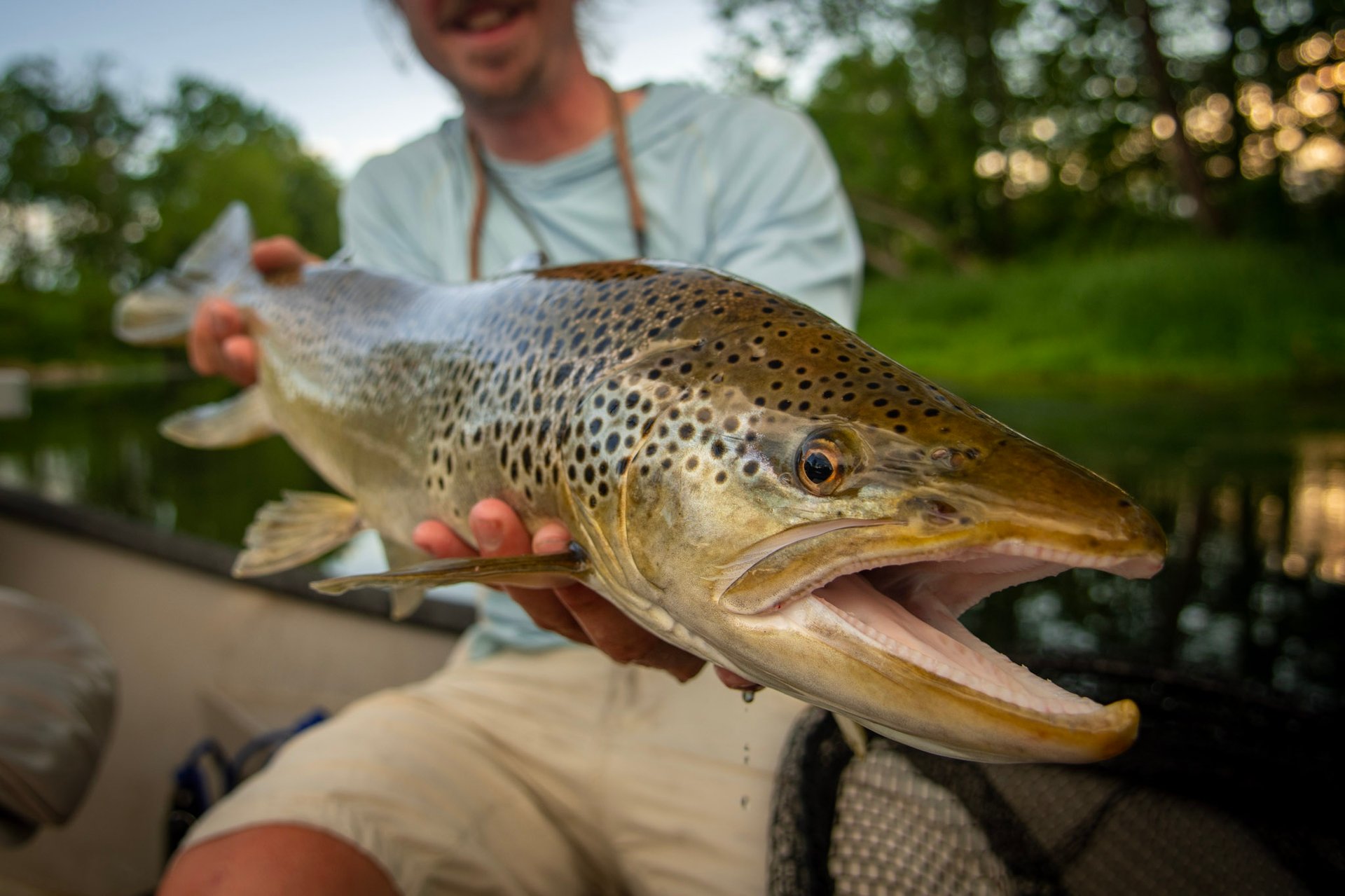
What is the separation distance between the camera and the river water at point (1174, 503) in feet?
17.0

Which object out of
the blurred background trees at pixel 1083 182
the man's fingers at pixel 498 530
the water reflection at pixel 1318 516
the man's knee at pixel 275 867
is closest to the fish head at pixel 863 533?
the man's fingers at pixel 498 530

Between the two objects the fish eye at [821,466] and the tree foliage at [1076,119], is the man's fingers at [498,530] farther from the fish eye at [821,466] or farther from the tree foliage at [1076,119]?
the tree foliage at [1076,119]

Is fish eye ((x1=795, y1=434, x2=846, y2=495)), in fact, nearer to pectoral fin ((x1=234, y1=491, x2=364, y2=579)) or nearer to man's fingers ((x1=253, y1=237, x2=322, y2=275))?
pectoral fin ((x1=234, y1=491, x2=364, y2=579))

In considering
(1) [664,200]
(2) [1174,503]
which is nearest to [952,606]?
(1) [664,200]

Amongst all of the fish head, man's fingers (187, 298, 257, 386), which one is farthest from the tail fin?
the fish head

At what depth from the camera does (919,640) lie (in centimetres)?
111

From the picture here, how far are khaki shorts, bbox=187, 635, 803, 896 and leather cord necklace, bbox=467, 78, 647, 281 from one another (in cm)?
130

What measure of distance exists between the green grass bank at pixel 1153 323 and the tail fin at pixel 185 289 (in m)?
14.8

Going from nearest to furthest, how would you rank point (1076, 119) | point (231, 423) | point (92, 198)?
1. point (231, 423)
2. point (1076, 119)
3. point (92, 198)

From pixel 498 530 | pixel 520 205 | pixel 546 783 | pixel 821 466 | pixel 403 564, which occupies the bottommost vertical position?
pixel 546 783

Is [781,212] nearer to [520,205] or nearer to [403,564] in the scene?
[520,205]

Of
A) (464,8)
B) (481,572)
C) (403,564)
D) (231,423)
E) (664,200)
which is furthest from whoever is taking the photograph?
(231,423)

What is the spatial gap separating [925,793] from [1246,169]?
2246cm

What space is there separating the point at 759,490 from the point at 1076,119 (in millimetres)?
27372
